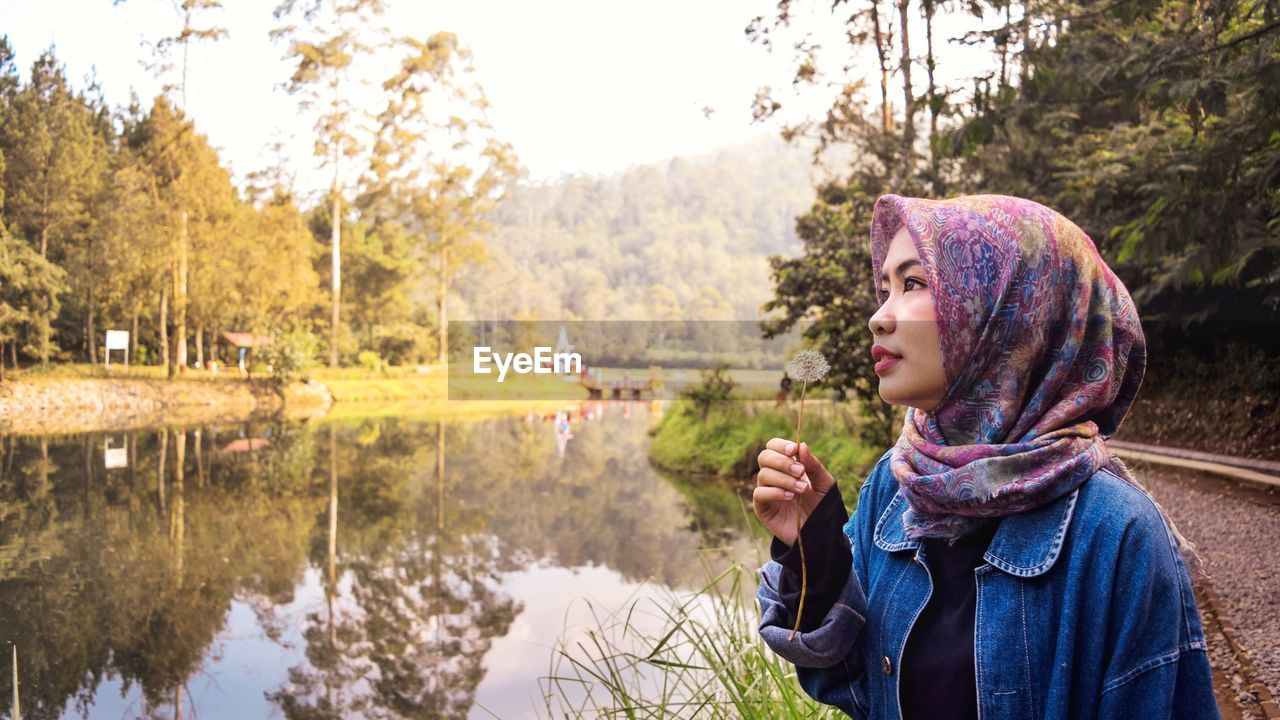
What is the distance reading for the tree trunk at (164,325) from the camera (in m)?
12.7

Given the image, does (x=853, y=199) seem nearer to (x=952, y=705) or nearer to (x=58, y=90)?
(x=952, y=705)

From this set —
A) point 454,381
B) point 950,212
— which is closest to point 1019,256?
point 950,212

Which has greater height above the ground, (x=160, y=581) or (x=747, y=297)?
(x=747, y=297)

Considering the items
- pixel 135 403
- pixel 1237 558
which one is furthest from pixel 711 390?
pixel 135 403

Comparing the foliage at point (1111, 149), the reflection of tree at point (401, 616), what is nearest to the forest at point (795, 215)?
the foliage at point (1111, 149)

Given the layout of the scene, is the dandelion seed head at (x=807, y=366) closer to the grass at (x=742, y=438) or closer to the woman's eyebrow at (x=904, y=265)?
the woman's eyebrow at (x=904, y=265)

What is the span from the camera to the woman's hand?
82 centimetres

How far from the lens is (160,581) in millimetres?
6012

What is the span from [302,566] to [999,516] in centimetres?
664

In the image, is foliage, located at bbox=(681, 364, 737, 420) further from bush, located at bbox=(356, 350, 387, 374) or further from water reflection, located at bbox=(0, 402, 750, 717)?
bush, located at bbox=(356, 350, 387, 374)

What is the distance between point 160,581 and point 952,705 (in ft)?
20.6

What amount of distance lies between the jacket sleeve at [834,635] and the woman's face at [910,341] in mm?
163

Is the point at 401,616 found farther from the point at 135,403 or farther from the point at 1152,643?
the point at 135,403

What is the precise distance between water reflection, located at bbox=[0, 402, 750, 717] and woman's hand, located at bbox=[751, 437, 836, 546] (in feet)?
8.04
